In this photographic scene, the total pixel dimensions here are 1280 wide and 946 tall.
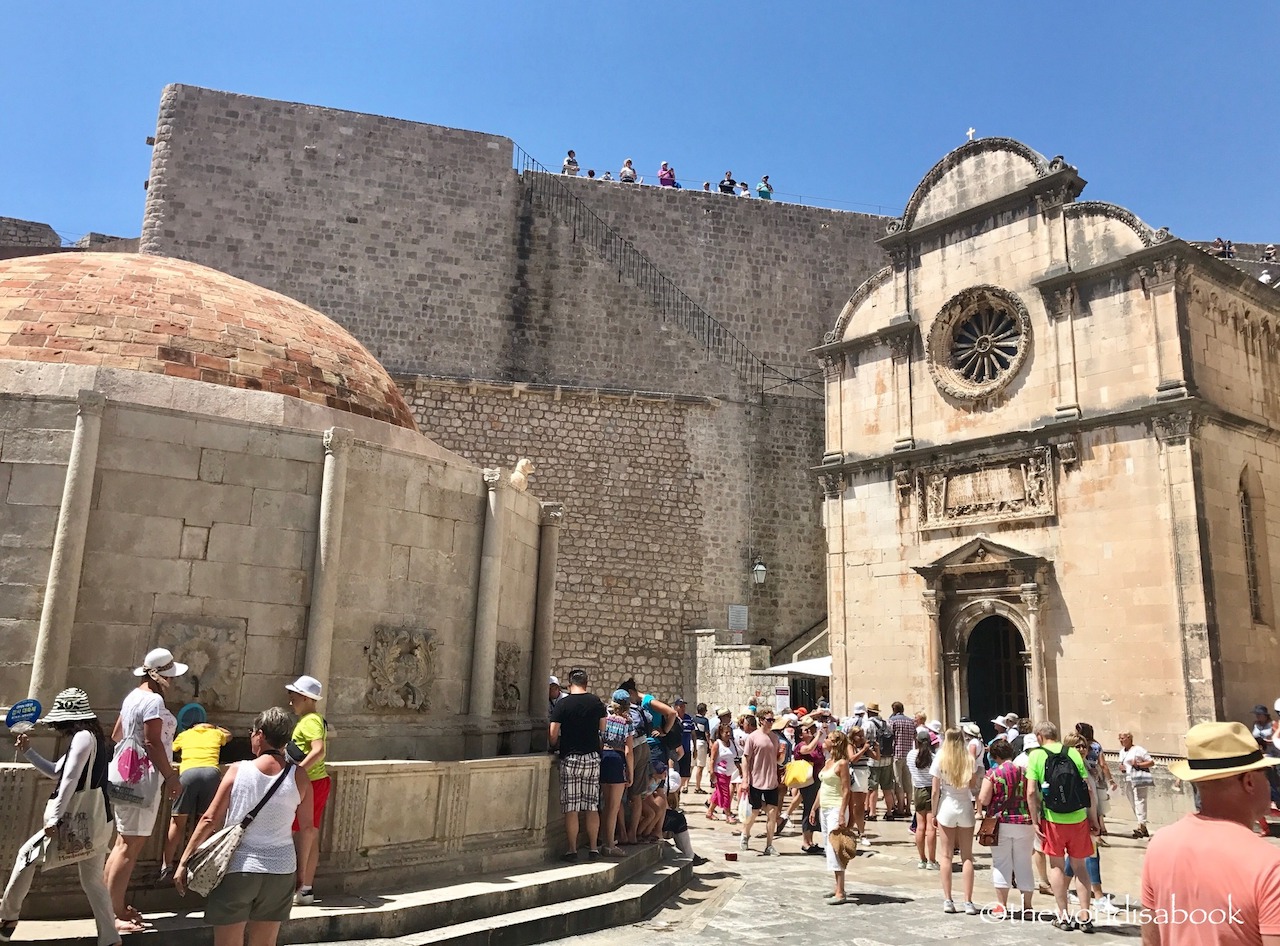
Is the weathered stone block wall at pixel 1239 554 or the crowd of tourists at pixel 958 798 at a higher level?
the weathered stone block wall at pixel 1239 554

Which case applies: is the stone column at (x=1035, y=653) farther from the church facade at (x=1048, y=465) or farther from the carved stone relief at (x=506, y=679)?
the carved stone relief at (x=506, y=679)

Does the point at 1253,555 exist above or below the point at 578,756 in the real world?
above

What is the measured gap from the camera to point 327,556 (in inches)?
262

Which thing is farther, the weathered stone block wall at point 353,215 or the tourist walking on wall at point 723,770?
the weathered stone block wall at point 353,215

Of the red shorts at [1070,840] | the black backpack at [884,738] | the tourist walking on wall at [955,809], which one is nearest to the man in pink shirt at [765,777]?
the tourist walking on wall at [955,809]

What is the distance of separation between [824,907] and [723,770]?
17.0 feet

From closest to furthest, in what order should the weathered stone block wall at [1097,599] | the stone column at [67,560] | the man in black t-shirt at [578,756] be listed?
the stone column at [67,560], the man in black t-shirt at [578,756], the weathered stone block wall at [1097,599]

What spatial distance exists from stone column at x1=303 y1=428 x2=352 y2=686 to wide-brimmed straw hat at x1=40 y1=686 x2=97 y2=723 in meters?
1.79

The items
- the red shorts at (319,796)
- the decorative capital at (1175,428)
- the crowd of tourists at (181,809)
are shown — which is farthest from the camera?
the decorative capital at (1175,428)

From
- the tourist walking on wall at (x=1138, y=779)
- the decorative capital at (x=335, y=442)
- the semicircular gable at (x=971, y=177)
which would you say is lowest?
the tourist walking on wall at (x=1138, y=779)

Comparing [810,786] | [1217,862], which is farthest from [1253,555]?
[1217,862]

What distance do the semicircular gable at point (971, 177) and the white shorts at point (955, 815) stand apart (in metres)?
11.6

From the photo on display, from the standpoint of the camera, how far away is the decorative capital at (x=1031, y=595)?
1434 cm

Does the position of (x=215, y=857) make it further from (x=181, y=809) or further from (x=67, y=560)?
(x=67, y=560)
